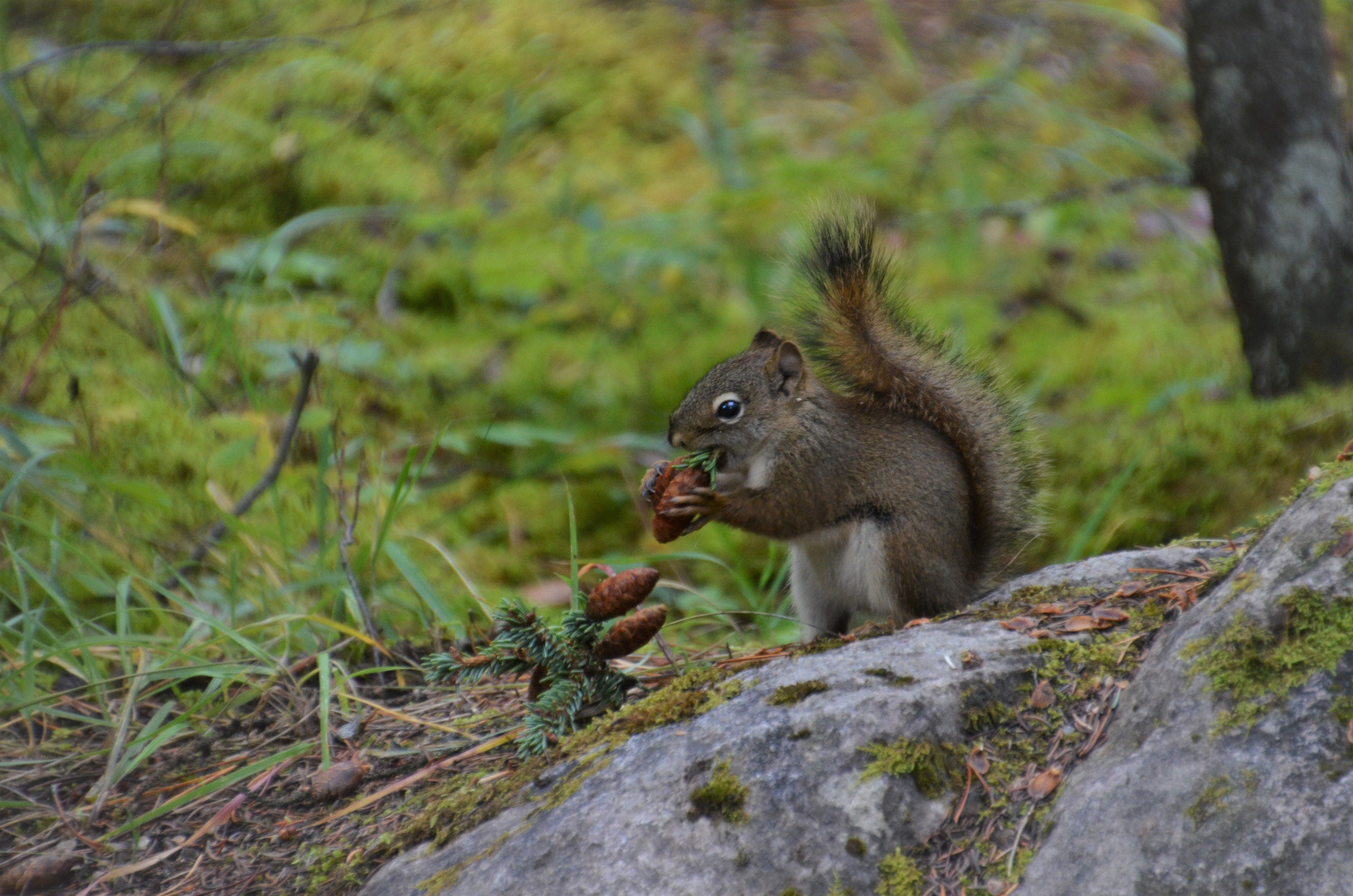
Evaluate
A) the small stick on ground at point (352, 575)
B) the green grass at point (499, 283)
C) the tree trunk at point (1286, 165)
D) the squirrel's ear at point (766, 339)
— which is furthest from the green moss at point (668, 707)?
the tree trunk at point (1286, 165)

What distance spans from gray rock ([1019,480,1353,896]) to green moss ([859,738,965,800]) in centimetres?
12

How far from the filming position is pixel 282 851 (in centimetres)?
141

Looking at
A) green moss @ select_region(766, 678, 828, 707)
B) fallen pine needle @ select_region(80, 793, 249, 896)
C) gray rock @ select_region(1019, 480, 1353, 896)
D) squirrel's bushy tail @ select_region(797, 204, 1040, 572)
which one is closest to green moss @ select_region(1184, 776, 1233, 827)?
gray rock @ select_region(1019, 480, 1353, 896)

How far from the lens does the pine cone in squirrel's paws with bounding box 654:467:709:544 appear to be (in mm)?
1854

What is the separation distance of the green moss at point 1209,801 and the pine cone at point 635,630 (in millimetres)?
670

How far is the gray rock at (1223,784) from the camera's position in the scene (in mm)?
948

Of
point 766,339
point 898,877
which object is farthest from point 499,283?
point 898,877

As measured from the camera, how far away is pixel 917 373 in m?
2.04

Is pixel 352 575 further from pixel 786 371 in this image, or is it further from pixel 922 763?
pixel 922 763

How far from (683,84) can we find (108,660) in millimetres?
3429

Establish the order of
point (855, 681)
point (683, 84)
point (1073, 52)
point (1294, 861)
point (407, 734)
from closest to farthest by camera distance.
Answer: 1. point (1294, 861)
2. point (855, 681)
3. point (407, 734)
4. point (683, 84)
5. point (1073, 52)

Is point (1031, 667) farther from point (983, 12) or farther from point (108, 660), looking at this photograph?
point (983, 12)

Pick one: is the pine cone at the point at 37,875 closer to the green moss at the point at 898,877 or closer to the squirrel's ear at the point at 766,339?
the green moss at the point at 898,877

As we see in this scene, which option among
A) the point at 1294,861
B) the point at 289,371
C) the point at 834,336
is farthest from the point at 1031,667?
the point at 289,371
